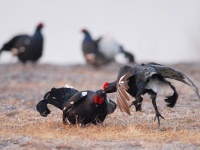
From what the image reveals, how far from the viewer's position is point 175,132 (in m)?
8.74

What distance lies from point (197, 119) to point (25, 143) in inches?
118

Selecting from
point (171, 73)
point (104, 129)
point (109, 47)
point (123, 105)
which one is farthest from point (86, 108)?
point (109, 47)

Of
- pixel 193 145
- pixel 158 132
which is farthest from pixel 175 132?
pixel 193 145

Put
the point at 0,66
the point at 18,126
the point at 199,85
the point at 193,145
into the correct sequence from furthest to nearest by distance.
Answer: the point at 0,66 < the point at 199,85 < the point at 18,126 < the point at 193,145

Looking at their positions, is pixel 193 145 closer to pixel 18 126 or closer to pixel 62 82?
pixel 18 126

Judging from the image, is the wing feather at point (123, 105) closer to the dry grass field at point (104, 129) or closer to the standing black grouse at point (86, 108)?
the dry grass field at point (104, 129)

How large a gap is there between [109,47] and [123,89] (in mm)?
13142

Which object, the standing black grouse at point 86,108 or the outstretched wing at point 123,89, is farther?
the standing black grouse at point 86,108

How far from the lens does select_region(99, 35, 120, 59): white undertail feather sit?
21734 mm

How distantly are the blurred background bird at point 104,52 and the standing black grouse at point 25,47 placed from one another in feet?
5.00

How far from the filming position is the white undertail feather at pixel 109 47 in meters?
21.7

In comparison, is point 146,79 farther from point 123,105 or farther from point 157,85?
point 123,105

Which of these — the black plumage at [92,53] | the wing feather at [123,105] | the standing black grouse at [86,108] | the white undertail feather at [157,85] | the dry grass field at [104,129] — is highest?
the white undertail feather at [157,85]

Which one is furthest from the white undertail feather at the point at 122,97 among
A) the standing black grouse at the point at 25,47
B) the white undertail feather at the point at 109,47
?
the standing black grouse at the point at 25,47
